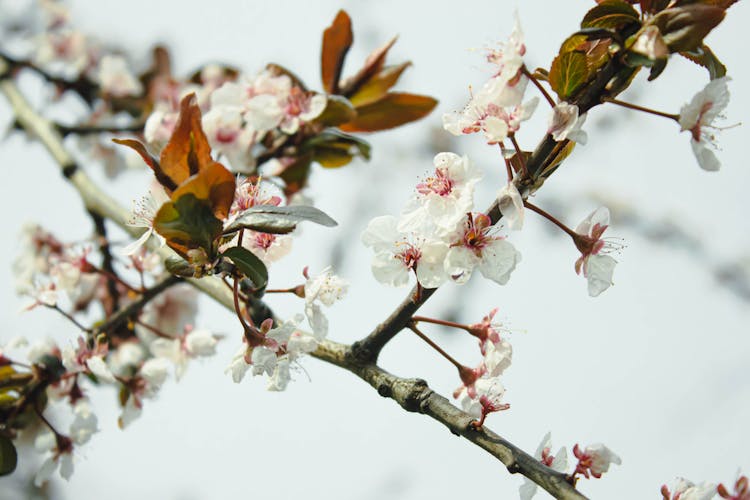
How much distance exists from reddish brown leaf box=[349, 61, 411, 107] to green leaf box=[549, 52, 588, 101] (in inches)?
30.5

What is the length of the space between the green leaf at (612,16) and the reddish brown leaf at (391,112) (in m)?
0.73

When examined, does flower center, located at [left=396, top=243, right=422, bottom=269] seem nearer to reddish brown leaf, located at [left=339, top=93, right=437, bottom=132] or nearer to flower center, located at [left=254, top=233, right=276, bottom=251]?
flower center, located at [left=254, top=233, right=276, bottom=251]

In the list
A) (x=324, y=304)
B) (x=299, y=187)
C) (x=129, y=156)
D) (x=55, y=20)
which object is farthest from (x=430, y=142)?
(x=324, y=304)

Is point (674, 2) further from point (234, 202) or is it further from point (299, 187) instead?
point (299, 187)

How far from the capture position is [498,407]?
3.21 ft

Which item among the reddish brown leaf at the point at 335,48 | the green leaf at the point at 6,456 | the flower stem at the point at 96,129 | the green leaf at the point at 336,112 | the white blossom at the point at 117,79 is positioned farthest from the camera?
the white blossom at the point at 117,79

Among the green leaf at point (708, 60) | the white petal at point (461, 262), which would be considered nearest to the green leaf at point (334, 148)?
the white petal at point (461, 262)

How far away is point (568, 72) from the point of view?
0.86 m

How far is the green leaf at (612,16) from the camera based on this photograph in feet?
2.83

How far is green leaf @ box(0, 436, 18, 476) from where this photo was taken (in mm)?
1289

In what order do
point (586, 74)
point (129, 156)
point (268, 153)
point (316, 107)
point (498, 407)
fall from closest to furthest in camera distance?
1. point (586, 74)
2. point (498, 407)
3. point (316, 107)
4. point (268, 153)
5. point (129, 156)

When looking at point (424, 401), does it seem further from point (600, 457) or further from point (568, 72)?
point (568, 72)

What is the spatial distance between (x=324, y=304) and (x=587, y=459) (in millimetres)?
406

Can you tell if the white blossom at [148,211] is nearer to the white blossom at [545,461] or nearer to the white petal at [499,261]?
the white petal at [499,261]
